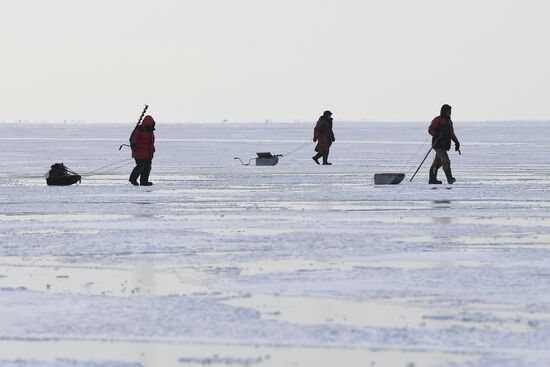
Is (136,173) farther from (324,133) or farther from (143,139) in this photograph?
(324,133)

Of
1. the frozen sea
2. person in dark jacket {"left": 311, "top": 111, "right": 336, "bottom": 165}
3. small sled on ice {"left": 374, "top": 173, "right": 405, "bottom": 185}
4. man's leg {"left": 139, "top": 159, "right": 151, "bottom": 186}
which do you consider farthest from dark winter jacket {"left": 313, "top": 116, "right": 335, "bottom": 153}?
the frozen sea

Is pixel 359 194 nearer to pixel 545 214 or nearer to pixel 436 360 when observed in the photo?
pixel 545 214

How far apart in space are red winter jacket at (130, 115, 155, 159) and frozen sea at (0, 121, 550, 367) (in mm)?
3054

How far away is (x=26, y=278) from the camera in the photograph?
973cm

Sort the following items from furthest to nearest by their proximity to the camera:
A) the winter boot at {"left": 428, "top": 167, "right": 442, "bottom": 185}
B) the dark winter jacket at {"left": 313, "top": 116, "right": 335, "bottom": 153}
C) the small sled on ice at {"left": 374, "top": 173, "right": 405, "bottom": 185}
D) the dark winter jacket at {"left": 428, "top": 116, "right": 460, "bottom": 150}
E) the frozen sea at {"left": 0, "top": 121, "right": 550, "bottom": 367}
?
1. the dark winter jacket at {"left": 313, "top": 116, "right": 335, "bottom": 153}
2. the winter boot at {"left": 428, "top": 167, "right": 442, "bottom": 185}
3. the small sled on ice at {"left": 374, "top": 173, "right": 405, "bottom": 185}
4. the dark winter jacket at {"left": 428, "top": 116, "right": 460, "bottom": 150}
5. the frozen sea at {"left": 0, "top": 121, "right": 550, "bottom": 367}

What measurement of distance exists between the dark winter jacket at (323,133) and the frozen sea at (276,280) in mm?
11430

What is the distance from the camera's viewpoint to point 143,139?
886 inches

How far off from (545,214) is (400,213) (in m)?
1.71

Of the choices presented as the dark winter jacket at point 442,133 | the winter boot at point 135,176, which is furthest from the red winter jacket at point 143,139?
the dark winter jacket at point 442,133

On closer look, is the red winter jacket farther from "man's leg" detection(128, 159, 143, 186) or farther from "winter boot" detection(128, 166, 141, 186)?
"winter boot" detection(128, 166, 141, 186)

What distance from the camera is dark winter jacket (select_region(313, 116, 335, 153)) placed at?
30812 mm

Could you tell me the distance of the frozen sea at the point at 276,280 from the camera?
6.85 m

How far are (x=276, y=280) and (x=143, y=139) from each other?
13284 millimetres

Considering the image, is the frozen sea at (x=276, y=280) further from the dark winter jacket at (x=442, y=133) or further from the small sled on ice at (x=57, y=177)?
the small sled on ice at (x=57, y=177)
